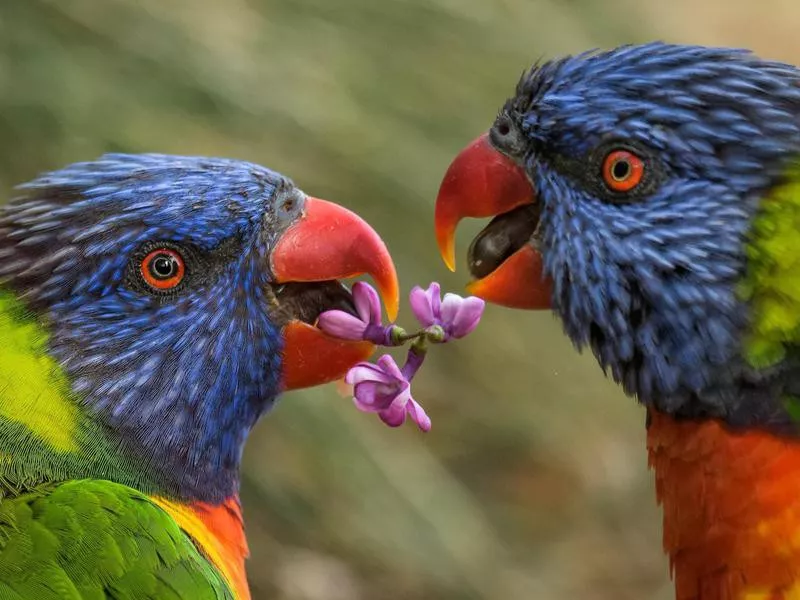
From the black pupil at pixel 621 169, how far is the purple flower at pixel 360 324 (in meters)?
0.61

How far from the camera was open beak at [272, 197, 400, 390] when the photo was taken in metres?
2.14

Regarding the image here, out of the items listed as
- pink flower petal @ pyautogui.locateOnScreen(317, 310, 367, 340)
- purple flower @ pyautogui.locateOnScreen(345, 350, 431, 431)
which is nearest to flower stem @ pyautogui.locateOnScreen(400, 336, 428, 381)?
purple flower @ pyautogui.locateOnScreen(345, 350, 431, 431)

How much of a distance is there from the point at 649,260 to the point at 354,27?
3.21 meters

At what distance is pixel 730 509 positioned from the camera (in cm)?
190

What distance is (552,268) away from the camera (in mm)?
2117

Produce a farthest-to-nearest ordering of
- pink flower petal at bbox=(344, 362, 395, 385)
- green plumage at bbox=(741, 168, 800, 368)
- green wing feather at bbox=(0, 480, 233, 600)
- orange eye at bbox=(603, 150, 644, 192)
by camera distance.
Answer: pink flower petal at bbox=(344, 362, 395, 385), orange eye at bbox=(603, 150, 644, 192), green plumage at bbox=(741, 168, 800, 368), green wing feather at bbox=(0, 480, 233, 600)

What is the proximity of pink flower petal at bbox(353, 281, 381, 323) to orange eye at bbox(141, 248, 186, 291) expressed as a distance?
1.33 ft

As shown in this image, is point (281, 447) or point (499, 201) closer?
point (499, 201)

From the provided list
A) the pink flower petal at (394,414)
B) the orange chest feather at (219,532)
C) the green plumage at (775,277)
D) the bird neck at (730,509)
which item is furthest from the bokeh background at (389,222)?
the green plumage at (775,277)

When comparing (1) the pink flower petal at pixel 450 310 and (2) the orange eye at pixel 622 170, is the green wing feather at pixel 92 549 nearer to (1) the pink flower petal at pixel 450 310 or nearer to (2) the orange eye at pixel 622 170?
(1) the pink flower petal at pixel 450 310

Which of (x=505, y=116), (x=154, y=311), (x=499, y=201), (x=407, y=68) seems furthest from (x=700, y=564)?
(x=407, y=68)

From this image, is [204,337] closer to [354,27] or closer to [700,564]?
[700,564]

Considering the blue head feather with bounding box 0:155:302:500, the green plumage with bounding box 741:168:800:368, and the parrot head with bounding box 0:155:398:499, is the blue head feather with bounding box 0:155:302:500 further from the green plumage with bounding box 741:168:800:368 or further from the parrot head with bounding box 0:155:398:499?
the green plumage with bounding box 741:168:800:368

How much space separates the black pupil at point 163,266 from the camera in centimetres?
208
